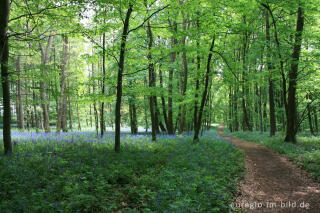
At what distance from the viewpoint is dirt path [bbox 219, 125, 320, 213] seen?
5.35 metres

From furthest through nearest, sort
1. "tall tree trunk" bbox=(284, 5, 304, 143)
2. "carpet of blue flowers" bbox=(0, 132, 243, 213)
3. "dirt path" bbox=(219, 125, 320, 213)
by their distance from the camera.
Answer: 1. "tall tree trunk" bbox=(284, 5, 304, 143)
2. "dirt path" bbox=(219, 125, 320, 213)
3. "carpet of blue flowers" bbox=(0, 132, 243, 213)

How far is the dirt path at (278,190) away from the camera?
5348mm

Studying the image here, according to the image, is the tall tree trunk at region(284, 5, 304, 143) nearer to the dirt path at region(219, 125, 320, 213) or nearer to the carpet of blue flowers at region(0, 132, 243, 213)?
the dirt path at region(219, 125, 320, 213)

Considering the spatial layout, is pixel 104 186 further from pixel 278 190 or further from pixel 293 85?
pixel 293 85

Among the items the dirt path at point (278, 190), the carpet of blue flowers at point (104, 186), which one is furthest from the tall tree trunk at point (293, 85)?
the carpet of blue flowers at point (104, 186)

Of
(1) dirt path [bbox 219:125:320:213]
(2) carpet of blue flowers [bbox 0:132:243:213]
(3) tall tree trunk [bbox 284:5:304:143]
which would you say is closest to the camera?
(2) carpet of blue flowers [bbox 0:132:243:213]

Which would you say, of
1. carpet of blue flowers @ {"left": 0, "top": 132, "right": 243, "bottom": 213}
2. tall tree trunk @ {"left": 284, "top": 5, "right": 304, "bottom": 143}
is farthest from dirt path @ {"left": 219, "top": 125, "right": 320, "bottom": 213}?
tall tree trunk @ {"left": 284, "top": 5, "right": 304, "bottom": 143}

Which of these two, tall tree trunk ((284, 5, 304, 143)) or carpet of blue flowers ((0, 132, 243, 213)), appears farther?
tall tree trunk ((284, 5, 304, 143))

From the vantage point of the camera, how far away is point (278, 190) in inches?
258

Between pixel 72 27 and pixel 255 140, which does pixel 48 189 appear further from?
pixel 255 140

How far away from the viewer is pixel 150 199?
4820 mm

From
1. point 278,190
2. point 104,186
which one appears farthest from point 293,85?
point 104,186

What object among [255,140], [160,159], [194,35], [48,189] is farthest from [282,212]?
[255,140]

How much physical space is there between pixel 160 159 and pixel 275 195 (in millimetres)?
4399
